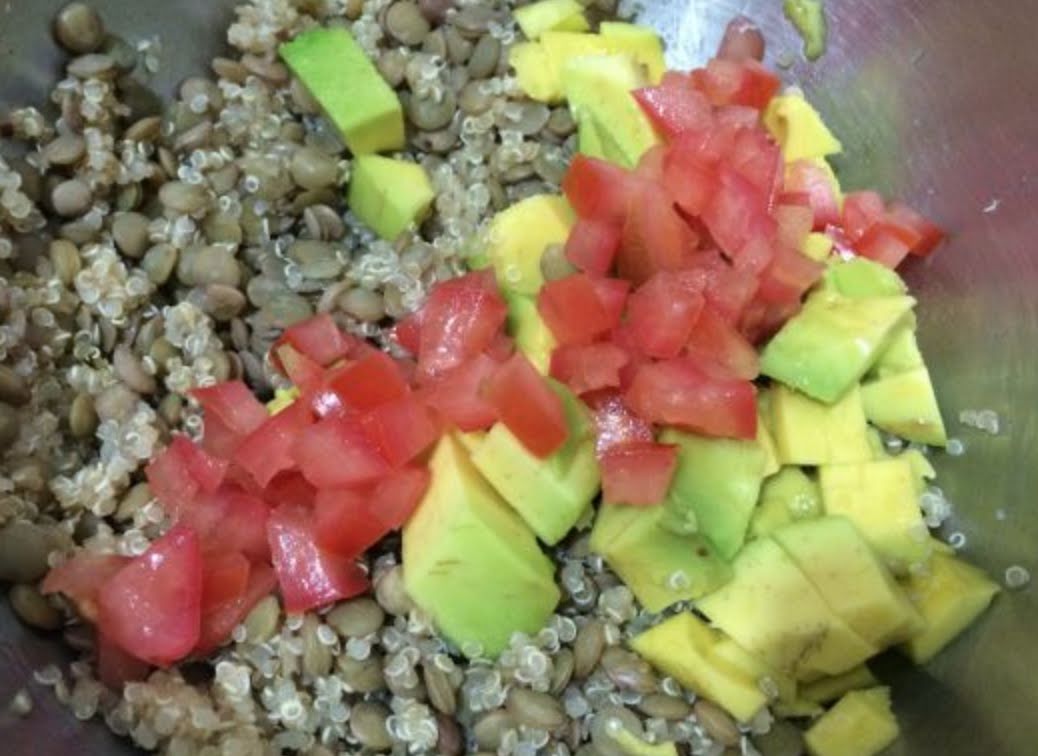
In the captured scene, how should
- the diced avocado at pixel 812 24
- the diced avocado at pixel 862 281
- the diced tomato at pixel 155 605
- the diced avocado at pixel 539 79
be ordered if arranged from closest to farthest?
the diced tomato at pixel 155 605
the diced avocado at pixel 862 281
the diced avocado at pixel 539 79
the diced avocado at pixel 812 24

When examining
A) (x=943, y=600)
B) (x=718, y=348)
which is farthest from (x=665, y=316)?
(x=943, y=600)

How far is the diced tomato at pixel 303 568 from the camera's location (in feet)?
5.38

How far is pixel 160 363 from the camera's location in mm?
1760

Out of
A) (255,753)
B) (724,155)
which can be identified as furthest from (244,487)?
(724,155)

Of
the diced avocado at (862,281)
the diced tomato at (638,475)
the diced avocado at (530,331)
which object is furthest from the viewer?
the diced avocado at (862,281)

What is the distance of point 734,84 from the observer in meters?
1.95

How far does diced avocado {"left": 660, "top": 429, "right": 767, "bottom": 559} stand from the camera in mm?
1687

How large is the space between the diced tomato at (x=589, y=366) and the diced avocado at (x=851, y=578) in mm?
298

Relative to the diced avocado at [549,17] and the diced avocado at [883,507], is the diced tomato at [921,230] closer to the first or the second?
the diced avocado at [883,507]

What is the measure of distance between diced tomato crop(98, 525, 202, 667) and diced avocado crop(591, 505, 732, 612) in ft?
1.67

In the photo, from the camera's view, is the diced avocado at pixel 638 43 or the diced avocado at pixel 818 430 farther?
the diced avocado at pixel 638 43

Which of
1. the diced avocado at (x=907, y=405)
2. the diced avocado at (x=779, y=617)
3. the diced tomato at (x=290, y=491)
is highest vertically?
the diced avocado at (x=907, y=405)

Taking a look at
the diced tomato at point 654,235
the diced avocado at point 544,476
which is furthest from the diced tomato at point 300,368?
the diced tomato at point 654,235

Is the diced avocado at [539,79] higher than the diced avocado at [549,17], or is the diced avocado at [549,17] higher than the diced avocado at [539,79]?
the diced avocado at [549,17]
